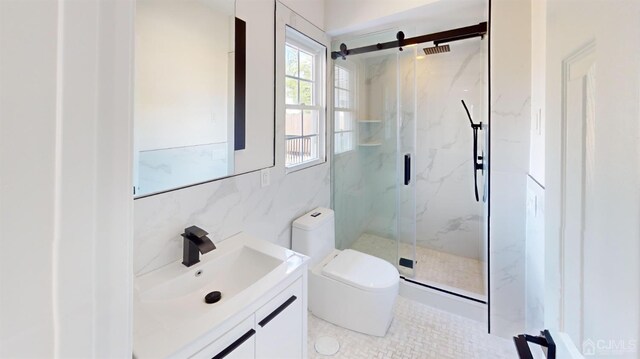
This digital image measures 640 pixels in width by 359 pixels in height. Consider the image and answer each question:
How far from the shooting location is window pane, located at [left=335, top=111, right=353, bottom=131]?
2.60 meters

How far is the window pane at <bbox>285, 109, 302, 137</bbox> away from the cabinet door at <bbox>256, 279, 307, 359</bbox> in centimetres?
112

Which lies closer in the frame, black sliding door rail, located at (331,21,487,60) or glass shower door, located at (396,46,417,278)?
black sliding door rail, located at (331,21,487,60)

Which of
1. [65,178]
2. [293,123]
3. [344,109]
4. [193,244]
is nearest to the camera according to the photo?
[65,178]

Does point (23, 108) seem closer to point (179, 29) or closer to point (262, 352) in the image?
point (262, 352)

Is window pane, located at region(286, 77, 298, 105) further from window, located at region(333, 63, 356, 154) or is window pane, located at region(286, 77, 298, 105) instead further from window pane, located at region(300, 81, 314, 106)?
window, located at region(333, 63, 356, 154)

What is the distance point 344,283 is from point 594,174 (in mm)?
1559

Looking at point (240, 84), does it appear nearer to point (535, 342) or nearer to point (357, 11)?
point (357, 11)

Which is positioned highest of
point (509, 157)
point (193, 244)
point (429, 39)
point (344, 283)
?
point (429, 39)

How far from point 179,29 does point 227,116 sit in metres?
0.44

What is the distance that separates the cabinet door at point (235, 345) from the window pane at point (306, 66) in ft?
5.85

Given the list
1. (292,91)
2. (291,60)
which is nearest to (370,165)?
(292,91)

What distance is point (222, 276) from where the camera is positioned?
1.35 m

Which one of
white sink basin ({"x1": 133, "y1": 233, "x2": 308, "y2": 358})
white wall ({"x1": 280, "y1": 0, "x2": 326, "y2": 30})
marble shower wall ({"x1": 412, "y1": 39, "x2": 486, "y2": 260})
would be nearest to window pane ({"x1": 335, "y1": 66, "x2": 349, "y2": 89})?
white wall ({"x1": 280, "y1": 0, "x2": 326, "y2": 30})

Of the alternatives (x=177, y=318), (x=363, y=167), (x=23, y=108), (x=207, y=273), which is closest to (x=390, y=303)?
(x=207, y=273)
